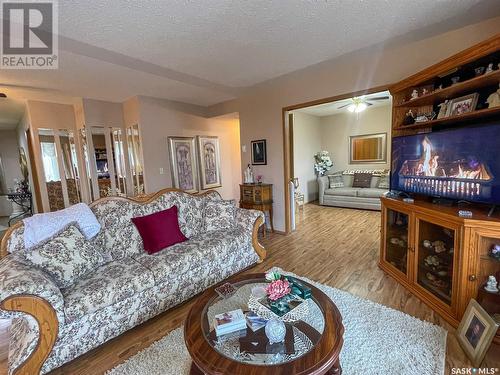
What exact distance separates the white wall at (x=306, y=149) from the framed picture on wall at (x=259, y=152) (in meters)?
1.99

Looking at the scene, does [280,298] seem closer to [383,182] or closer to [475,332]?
[475,332]

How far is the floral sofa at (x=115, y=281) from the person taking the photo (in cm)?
135

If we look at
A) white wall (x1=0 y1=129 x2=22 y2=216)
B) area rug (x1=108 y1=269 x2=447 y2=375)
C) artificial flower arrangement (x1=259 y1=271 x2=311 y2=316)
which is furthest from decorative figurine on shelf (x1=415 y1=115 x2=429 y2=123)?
white wall (x1=0 y1=129 x2=22 y2=216)

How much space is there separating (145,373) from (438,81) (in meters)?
3.43

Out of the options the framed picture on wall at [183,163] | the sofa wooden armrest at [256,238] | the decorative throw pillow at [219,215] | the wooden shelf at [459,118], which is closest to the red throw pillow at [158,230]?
the decorative throw pillow at [219,215]

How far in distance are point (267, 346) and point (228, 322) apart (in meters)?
0.24

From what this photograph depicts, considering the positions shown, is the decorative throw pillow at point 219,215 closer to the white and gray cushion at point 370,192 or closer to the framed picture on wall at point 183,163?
the framed picture on wall at point 183,163

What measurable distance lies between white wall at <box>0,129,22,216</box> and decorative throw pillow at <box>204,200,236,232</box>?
706 centimetres

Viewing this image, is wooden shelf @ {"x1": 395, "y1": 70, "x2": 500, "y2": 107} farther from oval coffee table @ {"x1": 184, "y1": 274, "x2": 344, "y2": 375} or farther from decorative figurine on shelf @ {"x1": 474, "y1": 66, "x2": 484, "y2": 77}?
oval coffee table @ {"x1": 184, "y1": 274, "x2": 344, "y2": 375}

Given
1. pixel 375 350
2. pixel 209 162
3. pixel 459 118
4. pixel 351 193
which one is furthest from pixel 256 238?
pixel 351 193

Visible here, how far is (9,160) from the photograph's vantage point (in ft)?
21.0

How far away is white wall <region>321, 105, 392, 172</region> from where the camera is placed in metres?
5.76

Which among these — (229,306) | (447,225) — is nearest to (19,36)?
(229,306)

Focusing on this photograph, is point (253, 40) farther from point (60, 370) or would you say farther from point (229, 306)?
point (60, 370)
